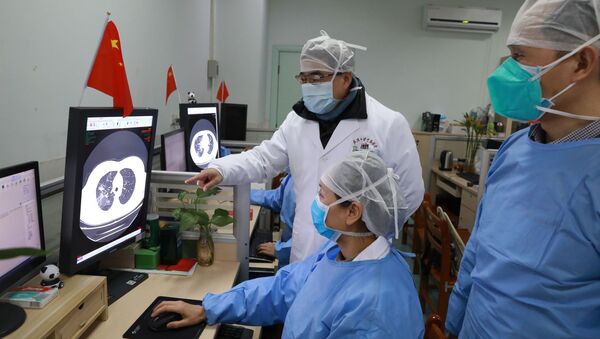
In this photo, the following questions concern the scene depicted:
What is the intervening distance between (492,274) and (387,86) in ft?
17.0

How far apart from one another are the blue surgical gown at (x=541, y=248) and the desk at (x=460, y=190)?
7.57 ft

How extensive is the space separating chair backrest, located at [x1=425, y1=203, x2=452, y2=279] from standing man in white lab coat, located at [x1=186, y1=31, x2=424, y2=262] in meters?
0.43

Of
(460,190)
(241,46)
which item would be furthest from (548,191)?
(241,46)

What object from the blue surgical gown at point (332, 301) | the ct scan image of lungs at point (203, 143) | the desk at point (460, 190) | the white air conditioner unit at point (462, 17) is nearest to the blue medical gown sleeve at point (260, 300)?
the blue surgical gown at point (332, 301)

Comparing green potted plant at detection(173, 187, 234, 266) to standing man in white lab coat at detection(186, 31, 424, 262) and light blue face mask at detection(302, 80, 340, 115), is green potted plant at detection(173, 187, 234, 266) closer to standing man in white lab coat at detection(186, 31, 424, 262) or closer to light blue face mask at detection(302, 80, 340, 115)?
standing man in white lab coat at detection(186, 31, 424, 262)

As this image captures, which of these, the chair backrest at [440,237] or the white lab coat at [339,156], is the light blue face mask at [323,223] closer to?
the white lab coat at [339,156]

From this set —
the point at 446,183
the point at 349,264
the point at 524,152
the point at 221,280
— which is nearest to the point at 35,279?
the point at 221,280

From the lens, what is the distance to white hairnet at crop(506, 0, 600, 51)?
2.98 feet

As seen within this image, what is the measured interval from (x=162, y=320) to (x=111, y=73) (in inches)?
32.3

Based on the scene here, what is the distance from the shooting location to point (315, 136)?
1851mm

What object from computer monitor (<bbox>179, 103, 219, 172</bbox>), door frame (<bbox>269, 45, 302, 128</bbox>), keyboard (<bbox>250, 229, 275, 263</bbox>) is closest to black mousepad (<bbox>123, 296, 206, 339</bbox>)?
keyboard (<bbox>250, 229, 275, 263</bbox>)

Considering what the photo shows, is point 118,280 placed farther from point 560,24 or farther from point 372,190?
point 560,24

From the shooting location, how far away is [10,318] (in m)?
0.90

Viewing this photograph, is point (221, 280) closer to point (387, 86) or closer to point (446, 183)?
point (446, 183)
